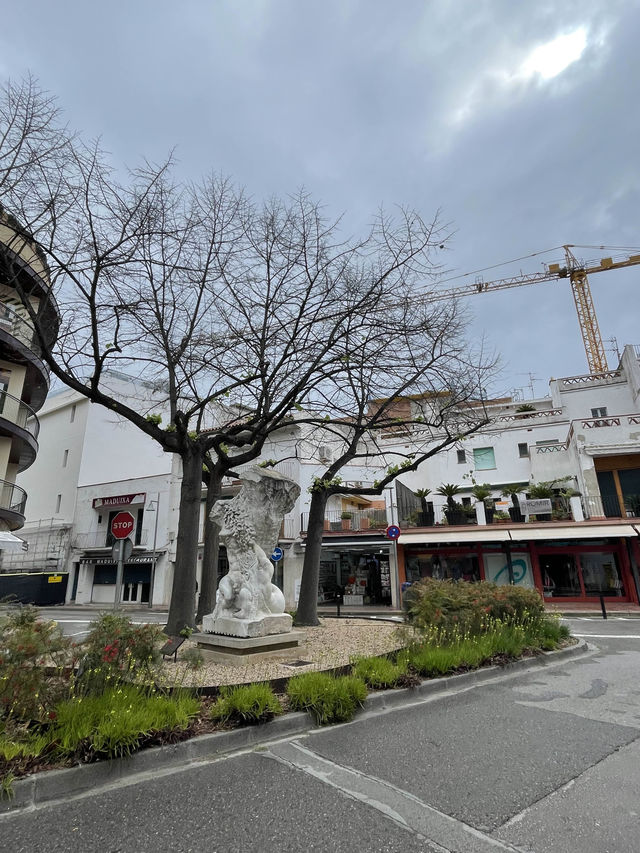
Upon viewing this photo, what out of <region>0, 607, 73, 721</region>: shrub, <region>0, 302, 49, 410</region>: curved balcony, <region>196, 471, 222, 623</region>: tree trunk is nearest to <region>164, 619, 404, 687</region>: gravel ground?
<region>0, 607, 73, 721</region>: shrub

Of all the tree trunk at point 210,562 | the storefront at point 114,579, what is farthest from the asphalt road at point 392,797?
the storefront at point 114,579

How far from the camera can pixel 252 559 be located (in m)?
7.39

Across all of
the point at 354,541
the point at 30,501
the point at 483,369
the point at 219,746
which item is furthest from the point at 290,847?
the point at 30,501

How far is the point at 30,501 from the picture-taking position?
34.8 metres

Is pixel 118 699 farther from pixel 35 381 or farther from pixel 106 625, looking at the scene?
pixel 35 381

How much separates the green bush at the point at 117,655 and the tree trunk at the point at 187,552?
3320 millimetres

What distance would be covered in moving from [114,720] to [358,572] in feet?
68.8

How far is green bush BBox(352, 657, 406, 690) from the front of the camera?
17.7 feet

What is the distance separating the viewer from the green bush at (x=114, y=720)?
348cm

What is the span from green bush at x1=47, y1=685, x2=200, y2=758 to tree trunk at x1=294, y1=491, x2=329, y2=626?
6.98 m

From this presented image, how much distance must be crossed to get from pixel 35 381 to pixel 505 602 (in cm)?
1988

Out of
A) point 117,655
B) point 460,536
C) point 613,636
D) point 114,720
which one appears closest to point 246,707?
point 114,720

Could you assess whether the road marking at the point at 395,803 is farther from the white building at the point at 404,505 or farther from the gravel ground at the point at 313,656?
the white building at the point at 404,505

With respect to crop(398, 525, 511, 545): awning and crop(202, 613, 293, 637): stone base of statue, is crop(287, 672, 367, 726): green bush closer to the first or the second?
crop(202, 613, 293, 637): stone base of statue
